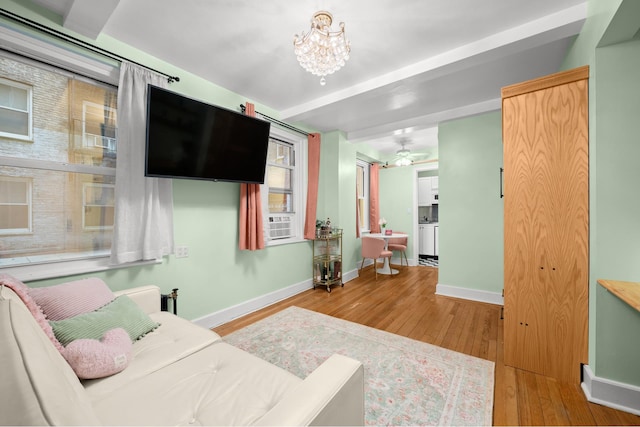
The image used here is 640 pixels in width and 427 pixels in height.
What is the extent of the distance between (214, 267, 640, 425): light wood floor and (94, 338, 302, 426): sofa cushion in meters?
1.33

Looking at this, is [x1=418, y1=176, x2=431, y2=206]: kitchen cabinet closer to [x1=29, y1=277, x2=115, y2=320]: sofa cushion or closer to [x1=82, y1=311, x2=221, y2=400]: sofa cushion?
[x1=82, y1=311, x2=221, y2=400]: sofa cushion

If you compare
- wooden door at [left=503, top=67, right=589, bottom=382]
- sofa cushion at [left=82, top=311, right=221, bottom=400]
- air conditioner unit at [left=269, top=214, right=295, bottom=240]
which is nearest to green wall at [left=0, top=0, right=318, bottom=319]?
air conditioner unit at [left=269, top=214, right=295, bottom=240]

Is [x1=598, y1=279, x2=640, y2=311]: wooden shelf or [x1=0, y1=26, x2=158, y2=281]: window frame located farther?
[x1=0, y1=26, x2=158, y2=281]: window frame

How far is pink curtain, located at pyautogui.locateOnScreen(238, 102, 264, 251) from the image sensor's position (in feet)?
9.51

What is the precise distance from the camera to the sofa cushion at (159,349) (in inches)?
45.1

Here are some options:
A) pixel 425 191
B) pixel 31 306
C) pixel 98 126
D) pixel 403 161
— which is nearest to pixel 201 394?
pixel 31 306

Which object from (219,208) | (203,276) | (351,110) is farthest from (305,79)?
(203,276)

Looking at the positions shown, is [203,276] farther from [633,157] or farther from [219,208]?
[633,157]

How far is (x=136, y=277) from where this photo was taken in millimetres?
2168

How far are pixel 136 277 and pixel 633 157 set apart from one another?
3.61 metres

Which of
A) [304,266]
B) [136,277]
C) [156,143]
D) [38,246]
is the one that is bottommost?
[304,266]

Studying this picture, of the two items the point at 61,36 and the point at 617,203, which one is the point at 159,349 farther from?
the point at 617,203

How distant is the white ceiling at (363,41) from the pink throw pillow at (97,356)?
1988 mm

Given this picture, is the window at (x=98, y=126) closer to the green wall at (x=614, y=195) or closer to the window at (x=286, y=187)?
the window at (x=286, y=187)
